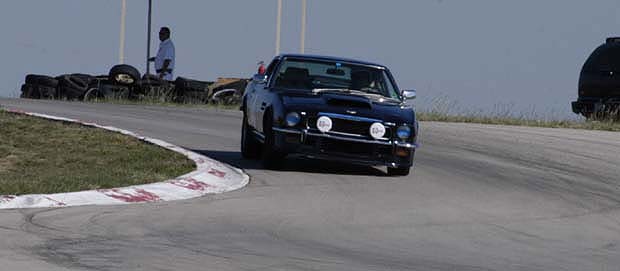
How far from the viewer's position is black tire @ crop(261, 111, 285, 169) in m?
15.1

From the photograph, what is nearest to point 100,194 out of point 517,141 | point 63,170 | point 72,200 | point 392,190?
point 72,200

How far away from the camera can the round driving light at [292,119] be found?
1495 cm

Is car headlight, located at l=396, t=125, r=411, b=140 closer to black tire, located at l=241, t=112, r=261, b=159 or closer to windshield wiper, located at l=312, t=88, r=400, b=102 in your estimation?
windshield wiper, located at l=312, t=88, r=400, b=102

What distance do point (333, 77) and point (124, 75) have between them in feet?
50.8

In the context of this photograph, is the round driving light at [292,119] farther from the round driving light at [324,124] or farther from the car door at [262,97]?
the car door at [262,97]

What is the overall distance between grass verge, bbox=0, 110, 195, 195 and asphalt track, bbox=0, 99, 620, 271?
88cm

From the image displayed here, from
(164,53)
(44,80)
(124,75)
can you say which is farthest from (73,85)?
(164,53)

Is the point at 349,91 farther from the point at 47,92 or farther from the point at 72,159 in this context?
the point at 47,92

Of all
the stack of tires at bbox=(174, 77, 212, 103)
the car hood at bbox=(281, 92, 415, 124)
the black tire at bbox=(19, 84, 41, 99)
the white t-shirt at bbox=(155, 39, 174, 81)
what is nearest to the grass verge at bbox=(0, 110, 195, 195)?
the car hood at bbox=(281, 92, 415, 124)

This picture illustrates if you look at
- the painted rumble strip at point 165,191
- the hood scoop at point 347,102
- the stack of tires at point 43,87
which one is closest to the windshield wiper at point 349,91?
the hood scoop at point 347,102

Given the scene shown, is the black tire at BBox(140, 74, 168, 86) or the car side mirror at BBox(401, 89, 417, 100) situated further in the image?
the black tire at BBox(140, 74, 168, 86)

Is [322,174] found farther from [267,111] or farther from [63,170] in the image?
[63,170]

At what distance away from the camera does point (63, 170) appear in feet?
45.8

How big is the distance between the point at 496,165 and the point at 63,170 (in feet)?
19.8
